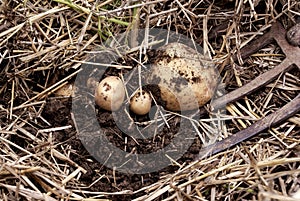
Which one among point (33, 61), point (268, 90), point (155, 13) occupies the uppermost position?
point (155, 13)

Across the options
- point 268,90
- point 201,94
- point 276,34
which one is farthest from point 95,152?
point 276,34

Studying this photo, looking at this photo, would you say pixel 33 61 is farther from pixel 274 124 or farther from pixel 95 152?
pixel 274 124

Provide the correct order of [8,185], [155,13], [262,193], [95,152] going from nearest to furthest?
[262,193]
[8,185]
[95,152]
[155,13]

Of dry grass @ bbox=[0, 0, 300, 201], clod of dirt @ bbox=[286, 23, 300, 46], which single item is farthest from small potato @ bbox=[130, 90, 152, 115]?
clod of dirt @ bbox=[286, 23, 300, 46]

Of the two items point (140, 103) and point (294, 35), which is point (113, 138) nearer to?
point (140, 103)

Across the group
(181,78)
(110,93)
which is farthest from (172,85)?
(110,93)

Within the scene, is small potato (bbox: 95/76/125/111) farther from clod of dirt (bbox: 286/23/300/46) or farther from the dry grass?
clod of dirt (bbox: 286/23/300/46)
